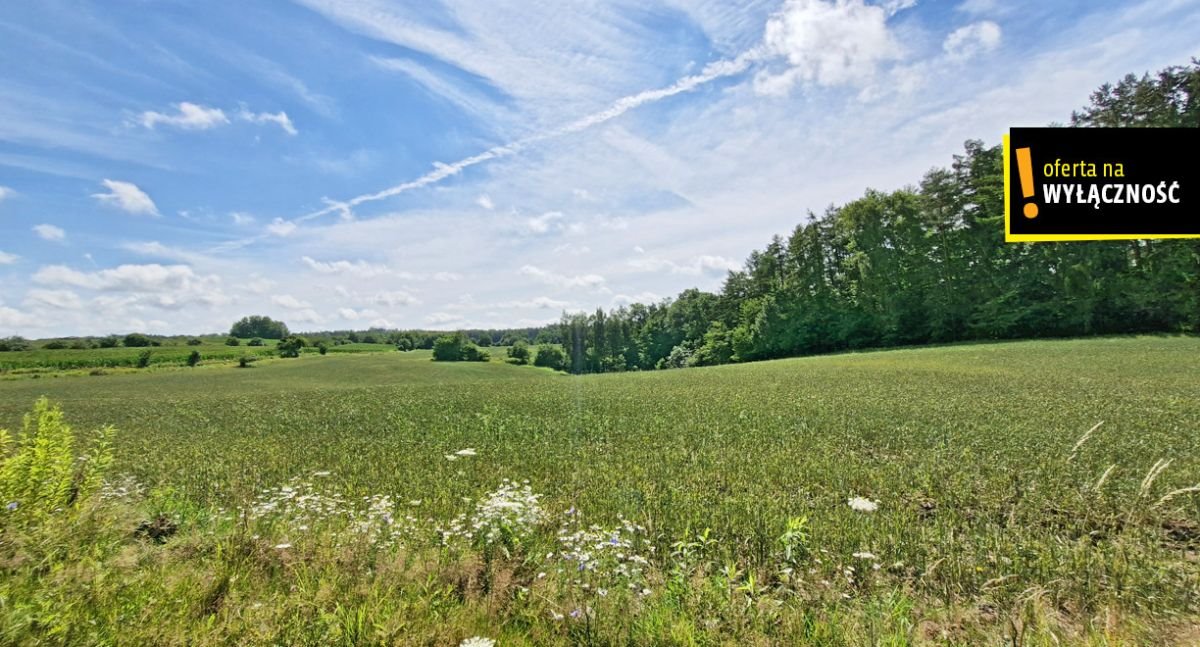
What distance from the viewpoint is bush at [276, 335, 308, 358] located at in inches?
3051

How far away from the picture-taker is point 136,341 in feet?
264

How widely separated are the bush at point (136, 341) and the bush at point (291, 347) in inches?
766

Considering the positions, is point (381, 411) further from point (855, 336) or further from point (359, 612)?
point (855, 336)

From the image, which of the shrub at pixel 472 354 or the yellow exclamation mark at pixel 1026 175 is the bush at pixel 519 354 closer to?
the shrub at pixel 472 354

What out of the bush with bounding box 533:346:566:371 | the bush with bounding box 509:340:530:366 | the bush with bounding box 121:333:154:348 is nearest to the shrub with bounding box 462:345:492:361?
the bush with bounding box 509:340:530:366

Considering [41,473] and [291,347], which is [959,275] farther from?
[291,347]

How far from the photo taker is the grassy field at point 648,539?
9.72ft

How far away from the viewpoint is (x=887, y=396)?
15977mm

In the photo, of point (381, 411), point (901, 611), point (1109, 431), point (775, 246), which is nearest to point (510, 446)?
point (901, 611)

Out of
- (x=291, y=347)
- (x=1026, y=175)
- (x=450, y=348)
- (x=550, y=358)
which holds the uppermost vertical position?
(x=1026, y=175)

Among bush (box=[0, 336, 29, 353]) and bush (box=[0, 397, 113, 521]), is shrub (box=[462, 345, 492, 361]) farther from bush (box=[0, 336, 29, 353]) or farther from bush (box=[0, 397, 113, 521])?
bush (box=[0, 397, 113, 521])

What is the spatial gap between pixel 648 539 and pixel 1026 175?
513 inches

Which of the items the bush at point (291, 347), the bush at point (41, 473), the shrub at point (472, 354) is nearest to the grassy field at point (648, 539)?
the bush at point (41, 473)

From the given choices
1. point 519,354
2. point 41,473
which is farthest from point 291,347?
point 41,473
